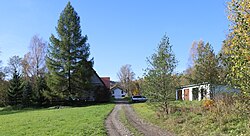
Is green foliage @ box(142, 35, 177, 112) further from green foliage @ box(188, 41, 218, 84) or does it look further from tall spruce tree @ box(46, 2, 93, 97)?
tall spruce tree @ box(46, 2, 93, 97)

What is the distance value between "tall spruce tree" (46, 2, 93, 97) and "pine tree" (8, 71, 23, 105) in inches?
270

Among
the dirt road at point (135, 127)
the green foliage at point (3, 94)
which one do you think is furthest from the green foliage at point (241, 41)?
the green foliage at point (3, 94)

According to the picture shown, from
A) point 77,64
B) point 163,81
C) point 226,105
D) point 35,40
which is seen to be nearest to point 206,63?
point 163,81

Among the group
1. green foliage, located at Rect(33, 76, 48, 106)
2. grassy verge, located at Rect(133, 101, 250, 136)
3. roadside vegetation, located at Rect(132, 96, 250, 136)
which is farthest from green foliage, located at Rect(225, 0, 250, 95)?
green foliage, located at Rect(33, 76, 48, 106)

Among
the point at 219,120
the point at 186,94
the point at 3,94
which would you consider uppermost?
the point at 3,94

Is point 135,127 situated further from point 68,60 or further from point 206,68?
point 68,60

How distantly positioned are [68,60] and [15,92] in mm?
11890

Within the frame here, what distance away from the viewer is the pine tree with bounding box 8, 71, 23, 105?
49.6m

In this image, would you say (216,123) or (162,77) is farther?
(162,77)

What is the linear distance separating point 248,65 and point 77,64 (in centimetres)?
4222

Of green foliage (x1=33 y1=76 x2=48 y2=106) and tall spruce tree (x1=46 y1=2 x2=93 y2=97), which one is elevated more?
tall spruce tree (x1=46 y1=2 x2=93 y2=97)

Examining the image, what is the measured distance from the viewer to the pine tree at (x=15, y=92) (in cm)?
4956

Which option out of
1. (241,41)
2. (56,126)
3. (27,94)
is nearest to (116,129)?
(56,126)

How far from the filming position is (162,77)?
20766mm
